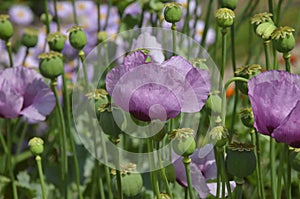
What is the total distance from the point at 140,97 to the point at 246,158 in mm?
108

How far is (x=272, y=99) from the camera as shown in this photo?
0.69 m

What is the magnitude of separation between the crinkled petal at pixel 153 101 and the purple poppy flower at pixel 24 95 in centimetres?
26

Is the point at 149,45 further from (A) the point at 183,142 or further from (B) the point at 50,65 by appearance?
(A) the point at 183,142

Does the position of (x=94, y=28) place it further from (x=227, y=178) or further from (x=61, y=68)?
(x=227, y=178)

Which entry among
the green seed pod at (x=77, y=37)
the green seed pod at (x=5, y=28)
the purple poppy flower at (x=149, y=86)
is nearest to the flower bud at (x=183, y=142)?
the purple poppy flower at (x=149, y=86)

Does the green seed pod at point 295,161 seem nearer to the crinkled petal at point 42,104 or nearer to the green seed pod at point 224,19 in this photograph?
the green seed pod at point 224,19

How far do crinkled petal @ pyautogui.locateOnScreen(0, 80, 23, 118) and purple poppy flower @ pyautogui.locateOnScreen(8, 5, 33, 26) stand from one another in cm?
161

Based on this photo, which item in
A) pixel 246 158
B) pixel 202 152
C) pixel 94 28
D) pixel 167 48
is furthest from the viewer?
pixel 94 28

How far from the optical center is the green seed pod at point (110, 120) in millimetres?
716

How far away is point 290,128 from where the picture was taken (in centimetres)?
68

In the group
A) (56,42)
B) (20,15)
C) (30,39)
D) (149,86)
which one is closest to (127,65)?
(149,86)

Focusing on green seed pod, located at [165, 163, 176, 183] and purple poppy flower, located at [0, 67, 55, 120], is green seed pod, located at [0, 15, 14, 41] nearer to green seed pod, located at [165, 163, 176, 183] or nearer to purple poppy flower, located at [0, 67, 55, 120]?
purple poppy flower, located at [0, 67, 55, 120]

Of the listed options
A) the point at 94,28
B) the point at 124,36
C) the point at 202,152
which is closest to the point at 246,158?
the point at 202,152

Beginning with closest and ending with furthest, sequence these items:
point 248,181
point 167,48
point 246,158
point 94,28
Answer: point 246,158 → point 167,48 → point 248,181 → point 94,28
